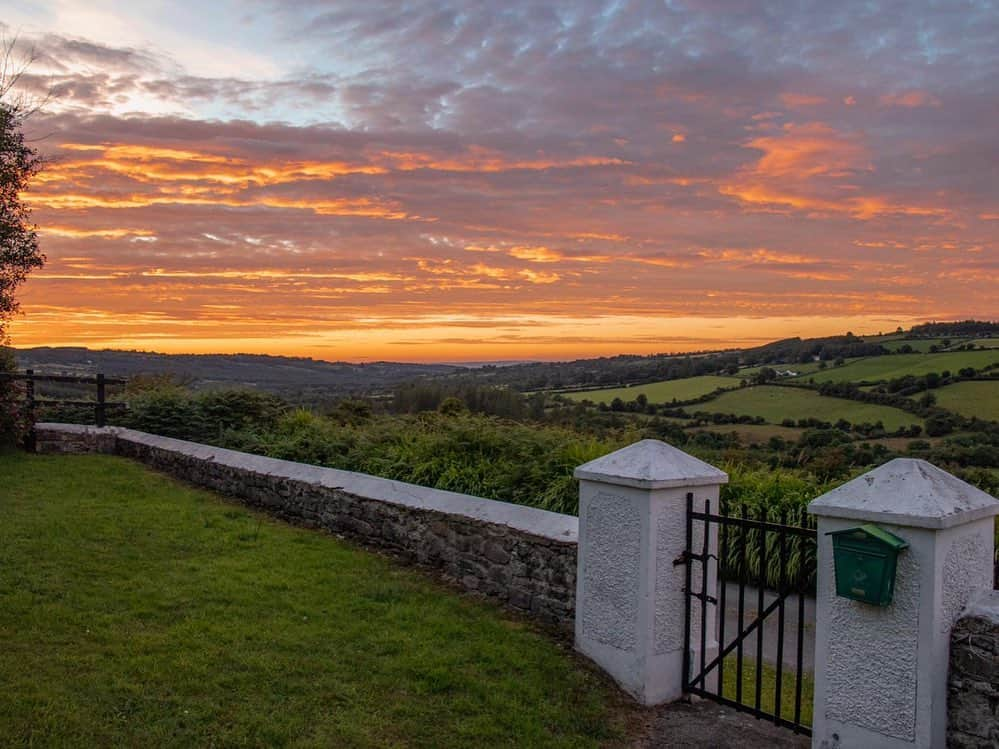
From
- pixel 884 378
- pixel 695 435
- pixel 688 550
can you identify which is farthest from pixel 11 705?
pixel 884 378

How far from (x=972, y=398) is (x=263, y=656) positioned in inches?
605

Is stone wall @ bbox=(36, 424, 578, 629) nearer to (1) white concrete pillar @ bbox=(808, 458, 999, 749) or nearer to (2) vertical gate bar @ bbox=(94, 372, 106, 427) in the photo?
(1) white concrete pillar @ bbox=(808, 458, 999, 749)

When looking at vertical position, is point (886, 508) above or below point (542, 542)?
above

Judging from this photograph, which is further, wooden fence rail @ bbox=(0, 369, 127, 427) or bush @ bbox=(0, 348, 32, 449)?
wooden fence rail @ bbox=(0, 369, 127, 427)

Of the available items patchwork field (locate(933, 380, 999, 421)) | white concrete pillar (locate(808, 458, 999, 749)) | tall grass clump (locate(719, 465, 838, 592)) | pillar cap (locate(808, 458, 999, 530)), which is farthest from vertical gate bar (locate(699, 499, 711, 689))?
patchwork field (locate(933, 380, 999, 421))

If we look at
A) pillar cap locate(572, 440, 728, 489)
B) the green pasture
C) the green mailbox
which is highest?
the green pasture

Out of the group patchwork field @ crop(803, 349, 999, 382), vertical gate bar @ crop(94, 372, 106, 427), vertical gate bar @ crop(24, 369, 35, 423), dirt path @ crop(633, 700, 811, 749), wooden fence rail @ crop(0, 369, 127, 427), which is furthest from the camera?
patchwork field @ crop(803, 349, 999, 382)

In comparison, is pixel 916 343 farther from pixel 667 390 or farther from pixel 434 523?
pixel 434 523

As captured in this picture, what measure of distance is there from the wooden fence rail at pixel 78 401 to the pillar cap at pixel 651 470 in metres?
13.4

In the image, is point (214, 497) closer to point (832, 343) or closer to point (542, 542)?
point (542, 542)

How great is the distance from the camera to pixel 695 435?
44.3 feet

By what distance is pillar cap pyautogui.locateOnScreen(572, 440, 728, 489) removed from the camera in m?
4.68

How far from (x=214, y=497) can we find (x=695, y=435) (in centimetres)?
772

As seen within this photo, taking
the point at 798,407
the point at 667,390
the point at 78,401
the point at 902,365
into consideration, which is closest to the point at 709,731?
the point at 798,407
